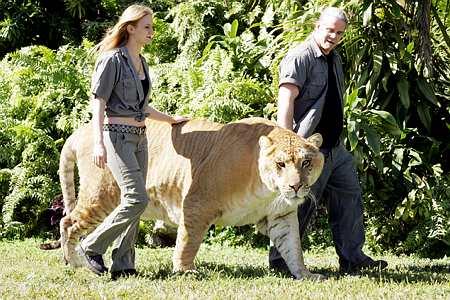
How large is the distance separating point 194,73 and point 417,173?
10.0ft

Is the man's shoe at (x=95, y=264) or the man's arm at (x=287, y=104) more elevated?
the man's arm at (x=287, y=104)

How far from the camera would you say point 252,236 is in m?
9.68

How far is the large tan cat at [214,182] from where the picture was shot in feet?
20.0

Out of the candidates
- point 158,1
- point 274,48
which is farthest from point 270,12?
point 158,1

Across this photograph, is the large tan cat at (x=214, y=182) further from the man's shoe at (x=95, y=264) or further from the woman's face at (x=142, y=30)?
the woman's face at (x=142, y=30)

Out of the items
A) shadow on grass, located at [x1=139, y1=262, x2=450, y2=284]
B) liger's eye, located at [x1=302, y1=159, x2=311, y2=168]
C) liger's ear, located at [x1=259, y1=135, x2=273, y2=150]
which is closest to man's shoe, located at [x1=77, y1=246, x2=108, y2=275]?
shadow on grass, located at [x1=139, y1=262, x2=450, y2=284]

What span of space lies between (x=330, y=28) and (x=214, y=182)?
1.48 metres

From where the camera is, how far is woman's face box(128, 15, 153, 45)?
611 centimetres

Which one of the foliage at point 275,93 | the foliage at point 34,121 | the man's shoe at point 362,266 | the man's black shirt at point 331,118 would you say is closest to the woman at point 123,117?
the man's black shirt at point 331,118

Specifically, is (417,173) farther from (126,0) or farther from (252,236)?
(126,0)

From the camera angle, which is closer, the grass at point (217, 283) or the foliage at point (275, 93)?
the grass at point (217, 283)

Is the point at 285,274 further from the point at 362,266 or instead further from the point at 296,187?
the point at 296,187

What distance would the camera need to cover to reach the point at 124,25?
20.1 ft

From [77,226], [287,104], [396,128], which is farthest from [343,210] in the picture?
[77,226]
